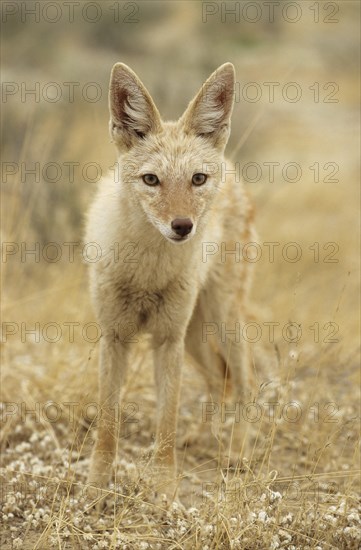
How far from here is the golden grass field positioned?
388 centimetres

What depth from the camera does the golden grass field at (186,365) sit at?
3.88m

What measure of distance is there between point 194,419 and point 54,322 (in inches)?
66.5

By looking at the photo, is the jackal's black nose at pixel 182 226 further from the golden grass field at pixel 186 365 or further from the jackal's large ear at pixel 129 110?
the golden grass field at pixel 186 365

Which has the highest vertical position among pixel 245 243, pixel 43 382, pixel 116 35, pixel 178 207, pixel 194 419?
pixel 116 35

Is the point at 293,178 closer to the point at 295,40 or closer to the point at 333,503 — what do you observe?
the point at 333,503

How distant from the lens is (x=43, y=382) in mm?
5703

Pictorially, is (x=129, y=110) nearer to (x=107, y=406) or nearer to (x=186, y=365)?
(x=107, y=406)

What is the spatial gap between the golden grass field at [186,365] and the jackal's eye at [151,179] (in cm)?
115

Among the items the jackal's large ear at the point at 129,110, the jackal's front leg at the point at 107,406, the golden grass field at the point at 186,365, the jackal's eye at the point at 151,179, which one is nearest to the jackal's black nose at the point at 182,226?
the jackal's eye at the point at 151,179

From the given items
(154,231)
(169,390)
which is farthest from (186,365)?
(154,231)

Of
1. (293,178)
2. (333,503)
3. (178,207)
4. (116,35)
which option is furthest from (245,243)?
(116,35)

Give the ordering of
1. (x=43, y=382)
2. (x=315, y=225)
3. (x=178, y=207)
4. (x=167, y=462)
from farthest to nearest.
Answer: (x=315, y=225) → (x=43, y=382) → (x=167, y=462) → (x=178, y=207)

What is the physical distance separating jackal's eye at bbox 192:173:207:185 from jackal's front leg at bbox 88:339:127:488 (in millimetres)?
1176

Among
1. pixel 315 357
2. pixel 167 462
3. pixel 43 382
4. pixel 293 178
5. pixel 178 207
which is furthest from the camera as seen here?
pixel 293 178
